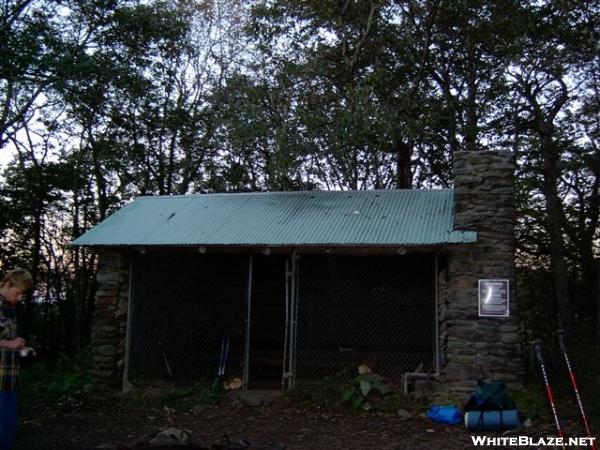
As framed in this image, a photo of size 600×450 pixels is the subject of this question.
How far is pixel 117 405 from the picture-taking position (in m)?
7.78

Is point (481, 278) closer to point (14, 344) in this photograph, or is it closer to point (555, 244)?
point (14, 344)

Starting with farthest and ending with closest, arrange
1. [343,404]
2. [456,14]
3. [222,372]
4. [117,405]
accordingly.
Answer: [456,14] < [222,372] < [117,405] < [343,404]

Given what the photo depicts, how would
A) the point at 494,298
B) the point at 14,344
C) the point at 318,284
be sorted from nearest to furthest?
the point at 14,344 → the point at 494,298 → the point at 318,284

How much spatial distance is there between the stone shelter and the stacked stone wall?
0.02 m

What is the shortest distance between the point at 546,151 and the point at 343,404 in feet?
32.4

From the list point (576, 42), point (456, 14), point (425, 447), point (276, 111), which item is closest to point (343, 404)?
point (425, 447)

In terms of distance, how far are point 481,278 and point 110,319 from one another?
565cm

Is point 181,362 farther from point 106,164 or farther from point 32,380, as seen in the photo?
point 106,164

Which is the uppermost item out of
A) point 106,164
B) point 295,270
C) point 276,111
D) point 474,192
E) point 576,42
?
point 576,42

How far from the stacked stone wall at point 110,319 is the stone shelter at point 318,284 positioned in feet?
0.07

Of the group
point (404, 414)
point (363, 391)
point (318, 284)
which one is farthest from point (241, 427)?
point (318, 284)

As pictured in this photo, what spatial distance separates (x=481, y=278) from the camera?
7266 millimetres

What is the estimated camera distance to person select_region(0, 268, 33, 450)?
4344 millimetres

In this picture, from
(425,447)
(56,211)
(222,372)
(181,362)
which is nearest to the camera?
(425,447)
